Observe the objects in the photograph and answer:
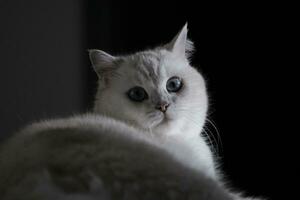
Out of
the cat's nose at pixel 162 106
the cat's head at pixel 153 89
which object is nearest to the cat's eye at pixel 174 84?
the cat's head at pixel 153 89

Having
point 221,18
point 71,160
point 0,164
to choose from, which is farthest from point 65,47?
point 71,160

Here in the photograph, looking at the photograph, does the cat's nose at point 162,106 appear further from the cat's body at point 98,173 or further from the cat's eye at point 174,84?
the cat's body at point 98,173

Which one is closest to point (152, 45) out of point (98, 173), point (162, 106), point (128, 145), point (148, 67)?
point (148, 67)

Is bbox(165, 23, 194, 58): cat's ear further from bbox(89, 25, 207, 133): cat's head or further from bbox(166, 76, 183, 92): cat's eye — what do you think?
bbox(166, 76, 183, 92): cat's eye

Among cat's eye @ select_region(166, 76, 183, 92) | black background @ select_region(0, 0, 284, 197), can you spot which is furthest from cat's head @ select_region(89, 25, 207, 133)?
black background @ select_region(0, 0, 284, 197)

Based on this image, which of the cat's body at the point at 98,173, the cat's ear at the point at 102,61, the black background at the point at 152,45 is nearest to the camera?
the cat's body at the point at 98,173

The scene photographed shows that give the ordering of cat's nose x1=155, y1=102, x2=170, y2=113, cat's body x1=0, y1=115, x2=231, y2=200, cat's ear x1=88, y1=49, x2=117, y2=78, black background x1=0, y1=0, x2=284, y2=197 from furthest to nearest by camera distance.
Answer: black background x1=0, y1=0, x2=284, y2=197 < cat's ear x1=88, y1=49, x2=117, y2=78 < cat's nose x1=155, y1=102, x2=170, y2=113 < cat's body x1=0, y1=115, x2=231, y2=200

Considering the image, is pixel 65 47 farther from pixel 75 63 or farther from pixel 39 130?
pixel 39 130

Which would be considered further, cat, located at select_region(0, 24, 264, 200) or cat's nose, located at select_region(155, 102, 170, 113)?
cat's nose, located at select_region(155, 102, 170, 113)
